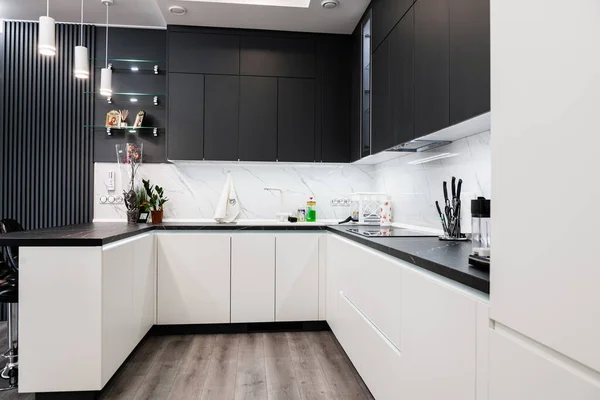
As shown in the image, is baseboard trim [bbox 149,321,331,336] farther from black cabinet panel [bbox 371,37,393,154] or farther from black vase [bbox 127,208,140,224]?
black cabinet panel [bbox 371,37,393,154]

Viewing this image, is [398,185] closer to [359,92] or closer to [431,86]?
[359,92]

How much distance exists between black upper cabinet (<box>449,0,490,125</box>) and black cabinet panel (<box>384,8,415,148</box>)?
18.4 inches

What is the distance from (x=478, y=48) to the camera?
1557 mm

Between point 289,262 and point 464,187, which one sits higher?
point 464,187

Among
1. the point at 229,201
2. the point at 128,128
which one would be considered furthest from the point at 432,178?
the point at 128,128

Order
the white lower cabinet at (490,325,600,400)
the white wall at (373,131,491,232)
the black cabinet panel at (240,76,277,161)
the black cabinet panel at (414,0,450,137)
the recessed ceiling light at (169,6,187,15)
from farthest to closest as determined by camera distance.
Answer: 1. the black cabinet panel at (240,76,277,161)
2. the recessed ceiling light at (169,6,187,15)
3. the white wall at (373,131,491,232)
4. the black cabinet panel at (414,0,450,137)
5. the white lower cabinet at (490,325,600,400)

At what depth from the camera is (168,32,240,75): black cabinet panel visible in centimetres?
353

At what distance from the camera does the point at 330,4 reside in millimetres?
3123

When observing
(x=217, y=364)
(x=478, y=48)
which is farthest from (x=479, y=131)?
(x=217, y=364)

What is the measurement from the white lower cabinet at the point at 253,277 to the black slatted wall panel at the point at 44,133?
1.59 meters

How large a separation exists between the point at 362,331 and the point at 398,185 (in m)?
1.48

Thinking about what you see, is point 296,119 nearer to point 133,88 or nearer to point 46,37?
point 133,88

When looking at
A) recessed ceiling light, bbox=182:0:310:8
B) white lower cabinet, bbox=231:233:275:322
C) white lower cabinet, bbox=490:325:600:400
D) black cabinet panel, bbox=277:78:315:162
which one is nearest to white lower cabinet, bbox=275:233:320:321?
white lower cabinet, bbox=231:233:275:322

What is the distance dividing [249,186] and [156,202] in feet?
2.92
